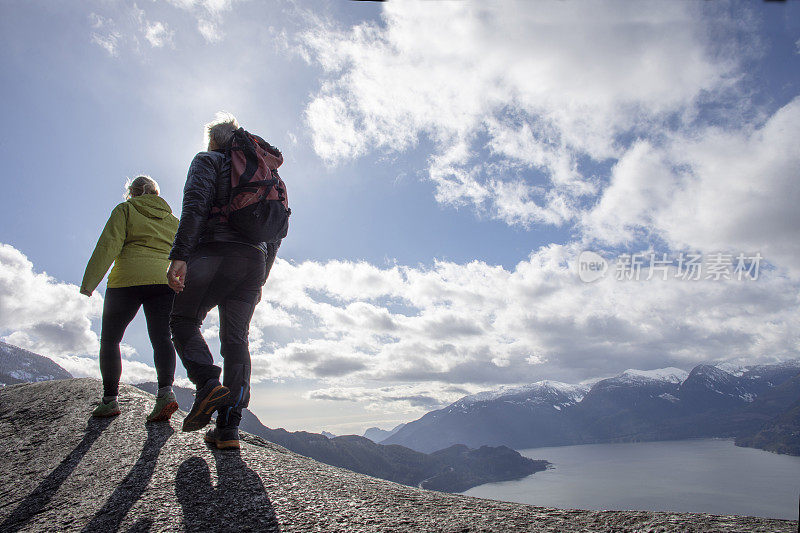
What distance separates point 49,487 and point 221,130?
9.50 ft

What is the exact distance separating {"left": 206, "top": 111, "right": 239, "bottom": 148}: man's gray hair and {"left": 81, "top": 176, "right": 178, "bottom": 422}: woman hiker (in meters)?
1.31

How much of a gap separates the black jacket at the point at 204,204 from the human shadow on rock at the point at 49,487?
1.60 m

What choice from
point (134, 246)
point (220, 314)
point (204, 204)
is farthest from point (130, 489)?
point (134, 246)

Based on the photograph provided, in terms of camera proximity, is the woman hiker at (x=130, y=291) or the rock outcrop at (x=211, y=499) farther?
the woman hiker at (x=130, y=291)

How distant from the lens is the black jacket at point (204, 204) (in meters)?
2.92

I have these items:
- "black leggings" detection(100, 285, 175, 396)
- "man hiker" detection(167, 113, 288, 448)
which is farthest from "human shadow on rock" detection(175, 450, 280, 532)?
"black leggings" detection(100, 285, 175, 396)

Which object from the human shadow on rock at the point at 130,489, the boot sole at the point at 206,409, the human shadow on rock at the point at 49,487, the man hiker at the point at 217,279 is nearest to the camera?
the human shadow on rock at the point at 130,489

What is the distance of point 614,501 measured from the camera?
5044 inches

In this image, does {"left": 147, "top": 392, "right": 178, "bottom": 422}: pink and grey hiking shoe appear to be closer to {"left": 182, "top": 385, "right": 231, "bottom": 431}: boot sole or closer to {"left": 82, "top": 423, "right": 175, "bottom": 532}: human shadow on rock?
{"left": 82, "top": 423, "right": 175, "bottom": 532}: human shadow on rock

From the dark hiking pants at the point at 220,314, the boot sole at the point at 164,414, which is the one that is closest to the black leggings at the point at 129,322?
the boot sole at the point at 164,414

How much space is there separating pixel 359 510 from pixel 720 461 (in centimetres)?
25119

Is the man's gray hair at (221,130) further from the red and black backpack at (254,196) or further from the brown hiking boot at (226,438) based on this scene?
the brown hiking boot at (226,438)

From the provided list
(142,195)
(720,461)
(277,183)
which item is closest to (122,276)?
(142,195)

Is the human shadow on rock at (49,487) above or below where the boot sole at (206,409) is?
below
